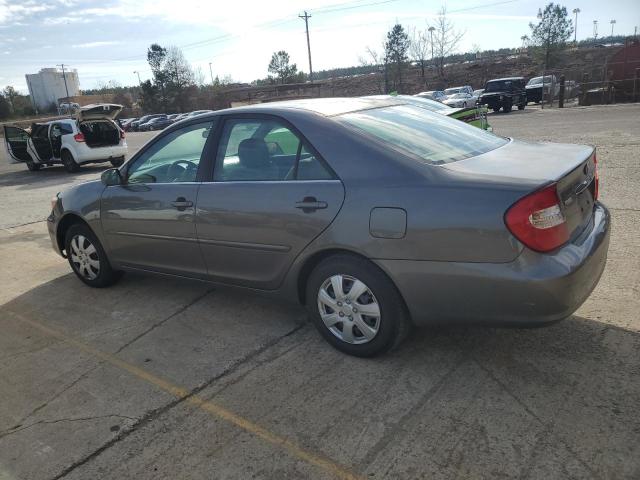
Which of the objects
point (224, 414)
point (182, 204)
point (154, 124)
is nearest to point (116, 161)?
point (182, 204)

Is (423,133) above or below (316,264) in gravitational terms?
above

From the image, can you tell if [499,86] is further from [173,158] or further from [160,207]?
[160,207]

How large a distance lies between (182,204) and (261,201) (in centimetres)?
78

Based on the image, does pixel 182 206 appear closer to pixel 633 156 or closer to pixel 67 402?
pixel 67 402

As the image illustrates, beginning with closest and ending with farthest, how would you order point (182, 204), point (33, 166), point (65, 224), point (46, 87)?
point (182, 204) → point (65, 224) → point (33, 166) → point (46, 87)

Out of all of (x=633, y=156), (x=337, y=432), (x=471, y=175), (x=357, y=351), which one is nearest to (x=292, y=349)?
(x=357, y=351)

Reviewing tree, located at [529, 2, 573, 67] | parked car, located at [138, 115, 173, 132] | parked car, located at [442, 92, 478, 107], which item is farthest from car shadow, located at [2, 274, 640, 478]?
tree, located at [529, 2, 573, 67]

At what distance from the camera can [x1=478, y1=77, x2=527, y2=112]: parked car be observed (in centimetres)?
2805

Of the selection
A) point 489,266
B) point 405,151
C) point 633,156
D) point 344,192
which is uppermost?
point 405,151

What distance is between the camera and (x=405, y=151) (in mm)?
3012

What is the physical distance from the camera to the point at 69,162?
16.1 metres

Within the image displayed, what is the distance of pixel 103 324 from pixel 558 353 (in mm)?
3330

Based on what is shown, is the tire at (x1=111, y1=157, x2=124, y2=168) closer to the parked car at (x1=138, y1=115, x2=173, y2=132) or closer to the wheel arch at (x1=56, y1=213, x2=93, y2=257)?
the wheel arch at (x1=56, y1=213, x2=93, y2=257)

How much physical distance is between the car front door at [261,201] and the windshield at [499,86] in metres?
28.0
